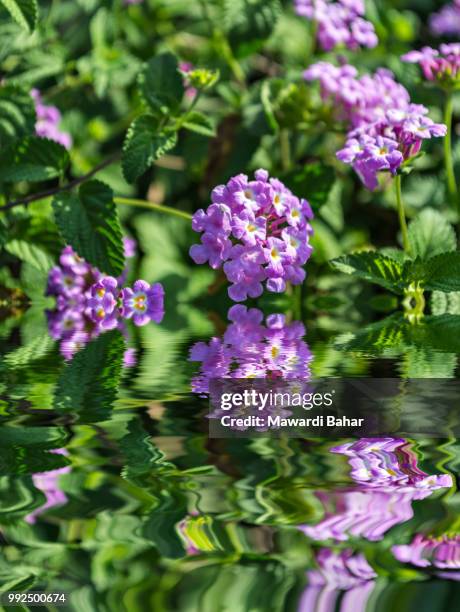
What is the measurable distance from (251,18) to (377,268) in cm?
73

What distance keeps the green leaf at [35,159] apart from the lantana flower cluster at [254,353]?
394 millimetres

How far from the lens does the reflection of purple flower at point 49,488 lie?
22.5 inches

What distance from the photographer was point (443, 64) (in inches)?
62.7

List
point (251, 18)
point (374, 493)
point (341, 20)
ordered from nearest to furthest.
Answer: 1. point (374, 493)
2. point (251, 18)
3. point (341, 20)

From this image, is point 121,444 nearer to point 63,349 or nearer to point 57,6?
point 63,349

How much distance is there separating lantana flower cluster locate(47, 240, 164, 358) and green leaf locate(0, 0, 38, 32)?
1.19ft

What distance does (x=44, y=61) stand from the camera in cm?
195

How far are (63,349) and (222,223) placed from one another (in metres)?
0.29

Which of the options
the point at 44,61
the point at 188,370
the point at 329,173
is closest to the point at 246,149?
the point at 329,173

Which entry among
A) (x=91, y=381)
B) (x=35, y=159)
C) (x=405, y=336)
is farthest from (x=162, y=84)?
(x=91, y=381)

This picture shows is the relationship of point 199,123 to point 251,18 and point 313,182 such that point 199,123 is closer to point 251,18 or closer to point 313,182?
point 313,182

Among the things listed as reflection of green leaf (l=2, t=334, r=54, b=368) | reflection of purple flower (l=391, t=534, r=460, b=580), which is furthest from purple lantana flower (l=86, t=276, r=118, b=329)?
reflection of purple flower (l=391, t=534, r=460, b=580)

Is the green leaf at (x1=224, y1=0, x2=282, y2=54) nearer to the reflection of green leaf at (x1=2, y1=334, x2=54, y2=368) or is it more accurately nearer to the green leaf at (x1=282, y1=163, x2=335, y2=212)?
the green leaf at (x1=282, y1=163, x2=335, y2=212)

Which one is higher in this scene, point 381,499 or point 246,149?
point 246,149
